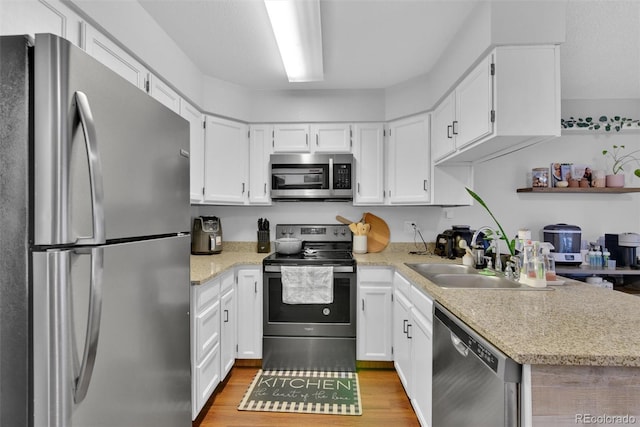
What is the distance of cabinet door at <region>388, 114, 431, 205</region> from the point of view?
8.59 feet

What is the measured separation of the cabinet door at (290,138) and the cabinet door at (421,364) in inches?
67.9

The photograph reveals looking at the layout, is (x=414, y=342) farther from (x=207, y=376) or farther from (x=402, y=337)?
(x=207, y=376)

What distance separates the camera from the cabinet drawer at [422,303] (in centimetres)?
158

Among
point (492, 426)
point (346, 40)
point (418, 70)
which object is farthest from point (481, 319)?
point (418, 70)

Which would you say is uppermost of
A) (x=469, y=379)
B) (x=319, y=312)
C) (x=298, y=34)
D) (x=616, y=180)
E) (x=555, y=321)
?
(x=298, y=34)

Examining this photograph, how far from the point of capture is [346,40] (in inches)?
80.3

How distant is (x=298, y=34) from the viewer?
5.92 feet

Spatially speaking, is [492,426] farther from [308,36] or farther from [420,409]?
[308,36]

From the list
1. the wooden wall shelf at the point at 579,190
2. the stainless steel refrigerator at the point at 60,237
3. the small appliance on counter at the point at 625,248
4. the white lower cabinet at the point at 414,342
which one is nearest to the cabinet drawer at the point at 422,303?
the white lower cabinet at the point at 414,342

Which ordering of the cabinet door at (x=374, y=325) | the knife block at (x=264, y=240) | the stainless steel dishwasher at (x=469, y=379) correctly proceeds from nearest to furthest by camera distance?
the stainless steel dishwasher at (x=469, y=379), the cabinet door at (x=374, y=325), the knife block at (x=264, y=240)

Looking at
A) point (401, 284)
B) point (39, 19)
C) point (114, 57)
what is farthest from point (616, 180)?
point (39, 19)

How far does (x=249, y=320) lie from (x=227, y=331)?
24 centimetres

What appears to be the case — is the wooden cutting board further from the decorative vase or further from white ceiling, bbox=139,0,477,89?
the decorative vase

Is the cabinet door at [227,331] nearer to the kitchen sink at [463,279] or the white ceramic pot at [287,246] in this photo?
the white ceramic pot at [287,246]
